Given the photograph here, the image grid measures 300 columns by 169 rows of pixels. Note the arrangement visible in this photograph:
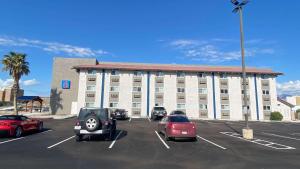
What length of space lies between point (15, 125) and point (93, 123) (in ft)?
20.3

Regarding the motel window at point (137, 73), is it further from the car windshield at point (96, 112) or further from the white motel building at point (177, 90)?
the car windshield at point (96, 112)

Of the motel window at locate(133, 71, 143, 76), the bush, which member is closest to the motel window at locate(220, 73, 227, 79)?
the bush

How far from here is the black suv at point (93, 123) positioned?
38.5 feet

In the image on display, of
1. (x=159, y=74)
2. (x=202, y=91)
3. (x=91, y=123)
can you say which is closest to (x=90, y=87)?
(x=159, y=74)

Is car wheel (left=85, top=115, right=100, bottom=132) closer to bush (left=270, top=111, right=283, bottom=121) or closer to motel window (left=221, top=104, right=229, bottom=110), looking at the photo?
motel window (left=221, top=104, right=229, bottom=110)

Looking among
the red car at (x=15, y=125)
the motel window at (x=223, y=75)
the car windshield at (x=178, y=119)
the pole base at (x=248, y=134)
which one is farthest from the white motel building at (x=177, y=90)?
the car windshield at (x=178, y=119)

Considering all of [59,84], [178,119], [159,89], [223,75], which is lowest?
[178,119]

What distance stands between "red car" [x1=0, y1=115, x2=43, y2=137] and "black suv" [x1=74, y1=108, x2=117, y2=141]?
491cm

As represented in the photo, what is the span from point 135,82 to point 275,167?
37.0 m

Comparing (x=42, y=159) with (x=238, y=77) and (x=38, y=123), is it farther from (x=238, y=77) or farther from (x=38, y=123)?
(x=238, y=77)

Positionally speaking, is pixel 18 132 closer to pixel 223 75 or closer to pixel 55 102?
pixel 55 102

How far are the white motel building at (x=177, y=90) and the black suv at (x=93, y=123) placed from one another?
1179 inches

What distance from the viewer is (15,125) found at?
45.7 feet


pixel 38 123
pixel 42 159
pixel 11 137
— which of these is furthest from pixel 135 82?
pixel 42 159
